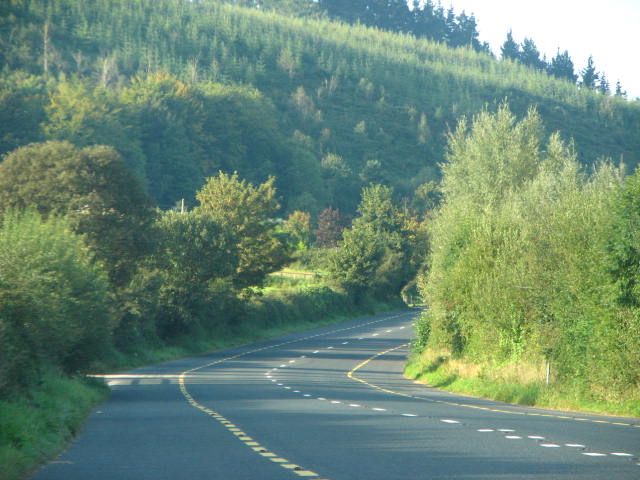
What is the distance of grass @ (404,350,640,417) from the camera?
27625mm

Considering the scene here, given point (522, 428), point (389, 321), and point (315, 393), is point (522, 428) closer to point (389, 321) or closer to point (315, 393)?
point (315, 393)

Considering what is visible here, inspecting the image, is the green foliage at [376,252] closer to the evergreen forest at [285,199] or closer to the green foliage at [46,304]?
the evergreen forest at [285,199]

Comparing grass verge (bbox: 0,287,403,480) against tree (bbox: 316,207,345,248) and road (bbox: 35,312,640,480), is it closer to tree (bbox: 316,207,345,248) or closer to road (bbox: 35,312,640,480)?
road (bbox: 35,312,640,480)

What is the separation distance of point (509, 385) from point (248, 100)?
360 ft

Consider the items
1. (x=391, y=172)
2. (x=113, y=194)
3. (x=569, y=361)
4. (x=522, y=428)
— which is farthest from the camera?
(x=391, y=172)

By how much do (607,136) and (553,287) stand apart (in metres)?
143

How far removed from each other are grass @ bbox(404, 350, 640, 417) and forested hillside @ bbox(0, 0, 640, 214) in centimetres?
6280

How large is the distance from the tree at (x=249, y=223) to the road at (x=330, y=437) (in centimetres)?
3574

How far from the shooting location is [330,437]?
61.0ft

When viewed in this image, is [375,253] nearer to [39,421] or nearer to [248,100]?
[248,100]

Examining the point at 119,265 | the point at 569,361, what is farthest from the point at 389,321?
the point at 569,361

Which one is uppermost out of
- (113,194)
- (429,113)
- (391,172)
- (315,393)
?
(429,113)

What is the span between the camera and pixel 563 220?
32.6 m

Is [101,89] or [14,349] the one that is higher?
[101,89]
